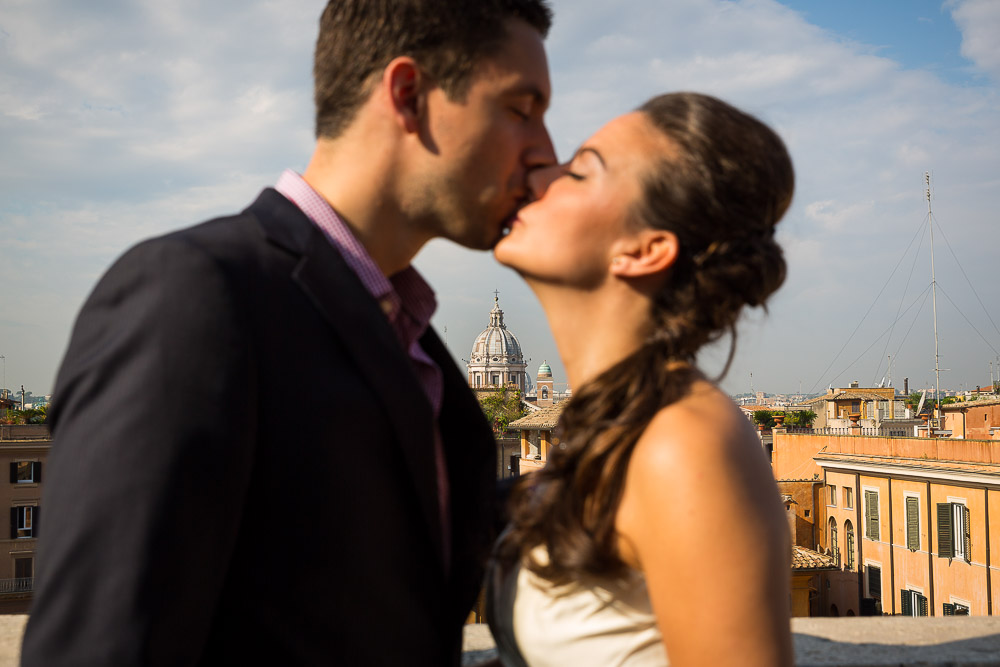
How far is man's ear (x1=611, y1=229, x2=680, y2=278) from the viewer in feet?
5.63

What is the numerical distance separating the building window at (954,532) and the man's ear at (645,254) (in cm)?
1940

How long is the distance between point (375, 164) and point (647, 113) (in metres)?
0.57

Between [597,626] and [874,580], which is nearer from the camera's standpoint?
[597,626]

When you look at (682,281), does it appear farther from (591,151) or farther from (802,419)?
(802,419)

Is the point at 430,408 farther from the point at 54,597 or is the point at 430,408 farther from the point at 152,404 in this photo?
the point at 54,597

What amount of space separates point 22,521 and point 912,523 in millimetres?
25092

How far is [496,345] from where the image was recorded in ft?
408

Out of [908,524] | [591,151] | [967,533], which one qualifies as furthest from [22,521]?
[591,151]

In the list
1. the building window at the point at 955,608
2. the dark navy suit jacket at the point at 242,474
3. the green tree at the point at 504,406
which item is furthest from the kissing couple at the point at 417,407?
the green tree at the point at 504,406

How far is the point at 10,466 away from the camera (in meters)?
27.2

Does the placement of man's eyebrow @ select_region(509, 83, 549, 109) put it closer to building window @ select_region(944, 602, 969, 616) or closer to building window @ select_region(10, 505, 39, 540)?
building window @ select_region(944, 602, 969, 616)

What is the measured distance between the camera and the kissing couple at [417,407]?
Result: 1199 millimetres

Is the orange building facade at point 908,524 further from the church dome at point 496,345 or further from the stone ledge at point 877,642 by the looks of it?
the church dome at point 496,345

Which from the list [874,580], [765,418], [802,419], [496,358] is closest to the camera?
[874,580]
